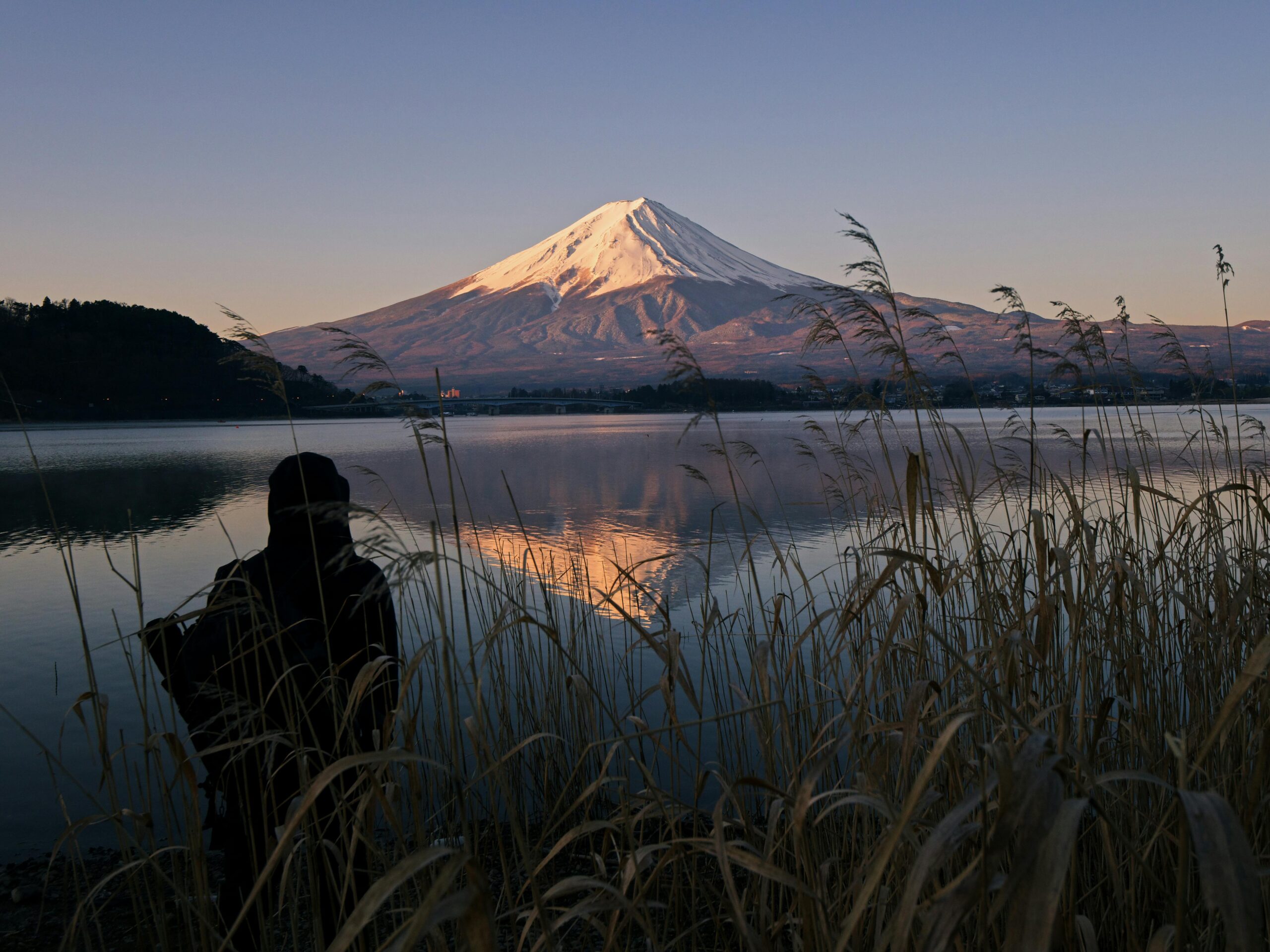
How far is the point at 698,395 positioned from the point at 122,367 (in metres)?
62.0

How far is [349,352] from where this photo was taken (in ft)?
6.73

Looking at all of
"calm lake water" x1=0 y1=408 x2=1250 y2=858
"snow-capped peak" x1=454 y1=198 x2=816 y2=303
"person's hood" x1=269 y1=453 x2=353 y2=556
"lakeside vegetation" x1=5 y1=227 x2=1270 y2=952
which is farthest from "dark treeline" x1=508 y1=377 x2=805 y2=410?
"snow-capped peak" x1=454 y1=198 x2=816 y2=303

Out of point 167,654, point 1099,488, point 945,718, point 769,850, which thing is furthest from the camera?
point 1099,488

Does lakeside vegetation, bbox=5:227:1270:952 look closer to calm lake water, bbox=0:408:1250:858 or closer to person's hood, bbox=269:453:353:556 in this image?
person's hood, bbox=269:453:353:556

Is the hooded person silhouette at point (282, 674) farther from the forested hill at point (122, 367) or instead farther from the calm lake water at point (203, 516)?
the forested hill at point (122, 367)

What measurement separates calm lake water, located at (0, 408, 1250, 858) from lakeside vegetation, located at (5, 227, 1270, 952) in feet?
1.51

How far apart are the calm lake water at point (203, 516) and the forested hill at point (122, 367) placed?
22.5 m

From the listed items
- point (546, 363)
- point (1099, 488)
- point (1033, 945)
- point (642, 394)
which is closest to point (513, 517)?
point (1099, 488)

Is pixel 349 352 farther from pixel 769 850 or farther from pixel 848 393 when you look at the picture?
pixel 848 393

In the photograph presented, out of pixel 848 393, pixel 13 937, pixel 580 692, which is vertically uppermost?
pixel 848 393

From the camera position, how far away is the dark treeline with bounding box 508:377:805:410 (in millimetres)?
3002

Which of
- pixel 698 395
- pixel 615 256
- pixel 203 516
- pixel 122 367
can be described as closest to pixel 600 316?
pixel 615 256

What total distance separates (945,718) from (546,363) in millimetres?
138080

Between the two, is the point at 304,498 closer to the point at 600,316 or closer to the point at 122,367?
the point at 122,367
